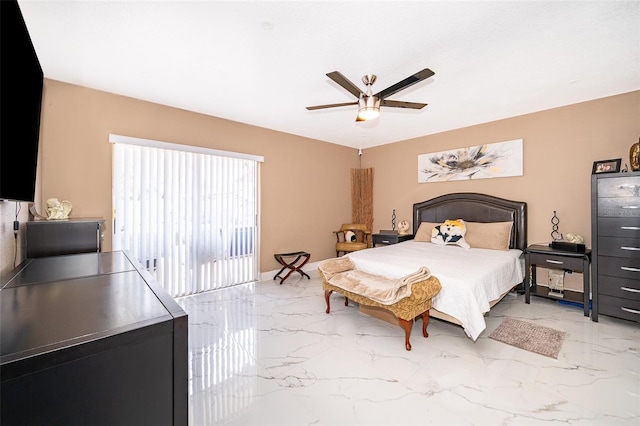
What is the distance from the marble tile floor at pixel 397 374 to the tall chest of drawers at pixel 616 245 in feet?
0.80

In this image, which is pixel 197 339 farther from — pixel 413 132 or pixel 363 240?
pixel 413 132

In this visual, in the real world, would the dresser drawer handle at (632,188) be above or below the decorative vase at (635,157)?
below

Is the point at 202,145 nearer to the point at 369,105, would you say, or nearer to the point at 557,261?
the point at 369,105

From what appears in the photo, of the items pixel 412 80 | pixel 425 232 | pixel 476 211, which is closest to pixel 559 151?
pixel 476 211

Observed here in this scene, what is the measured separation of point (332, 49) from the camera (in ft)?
7.50

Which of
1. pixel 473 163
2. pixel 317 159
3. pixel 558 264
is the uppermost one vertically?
pixel 317 159

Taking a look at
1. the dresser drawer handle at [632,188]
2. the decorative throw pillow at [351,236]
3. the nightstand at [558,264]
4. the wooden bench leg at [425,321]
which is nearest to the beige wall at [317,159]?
the decorative throw pillow at [351,236]

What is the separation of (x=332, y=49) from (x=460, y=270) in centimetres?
242

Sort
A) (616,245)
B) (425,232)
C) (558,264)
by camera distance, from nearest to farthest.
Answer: (616,245), (558,264), (425,232)

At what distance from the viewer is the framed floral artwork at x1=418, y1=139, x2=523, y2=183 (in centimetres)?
402

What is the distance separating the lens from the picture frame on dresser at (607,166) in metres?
2.98

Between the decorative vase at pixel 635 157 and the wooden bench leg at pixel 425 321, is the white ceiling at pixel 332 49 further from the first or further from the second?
the wooden bench leg at pixel 425 321

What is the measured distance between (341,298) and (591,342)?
2561 mm

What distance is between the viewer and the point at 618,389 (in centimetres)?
188
